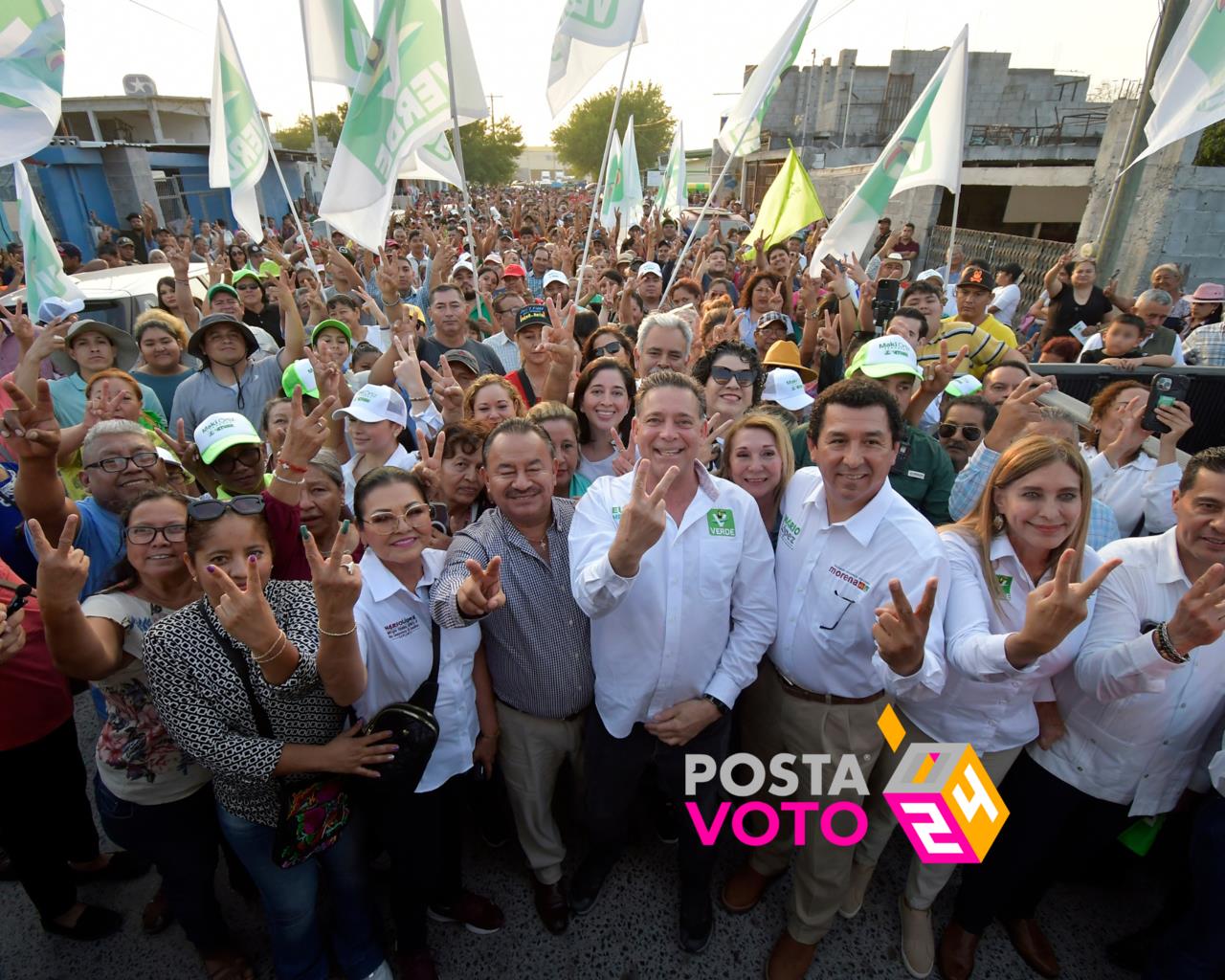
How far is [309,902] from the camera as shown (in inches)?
87.7

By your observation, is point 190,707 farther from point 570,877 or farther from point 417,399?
point 417,399

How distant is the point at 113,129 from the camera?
3080 cm

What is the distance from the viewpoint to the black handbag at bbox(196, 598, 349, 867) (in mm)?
1921

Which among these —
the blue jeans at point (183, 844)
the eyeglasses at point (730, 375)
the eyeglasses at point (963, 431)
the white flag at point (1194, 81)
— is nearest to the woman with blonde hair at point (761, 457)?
the eyeglasses at point (730, 375)

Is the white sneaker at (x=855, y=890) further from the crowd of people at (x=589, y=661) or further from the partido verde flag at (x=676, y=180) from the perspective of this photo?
the partido verde flag at (x=676, y=180)

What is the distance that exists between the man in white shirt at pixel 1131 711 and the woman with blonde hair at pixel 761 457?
1.10 meters

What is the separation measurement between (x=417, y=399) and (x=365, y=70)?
2965 millimetres

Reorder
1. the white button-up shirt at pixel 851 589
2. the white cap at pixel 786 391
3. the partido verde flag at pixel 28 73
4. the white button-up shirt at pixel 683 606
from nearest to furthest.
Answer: the white button-up shirt at pixel 851 589
the white button-up shirt at pixel 683 606
the white cap at pixel 786 391
the partido verde flag at pixel 28 73

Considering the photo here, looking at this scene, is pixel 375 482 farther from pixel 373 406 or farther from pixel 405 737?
pixel 373 406

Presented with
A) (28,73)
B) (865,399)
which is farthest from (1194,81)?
(28,73)

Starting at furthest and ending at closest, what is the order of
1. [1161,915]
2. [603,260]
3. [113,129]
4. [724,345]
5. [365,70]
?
[113,129]
[603,260]
[365,70]
[724,345]
[1161,915]

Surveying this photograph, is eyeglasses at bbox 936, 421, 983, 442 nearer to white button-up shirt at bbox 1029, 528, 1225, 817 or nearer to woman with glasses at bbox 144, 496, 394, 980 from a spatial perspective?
white button-up shirt at bbox 1029, 528, 1225, 817

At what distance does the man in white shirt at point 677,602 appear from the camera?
2.17 meters

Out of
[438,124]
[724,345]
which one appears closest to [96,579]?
[724,345]
